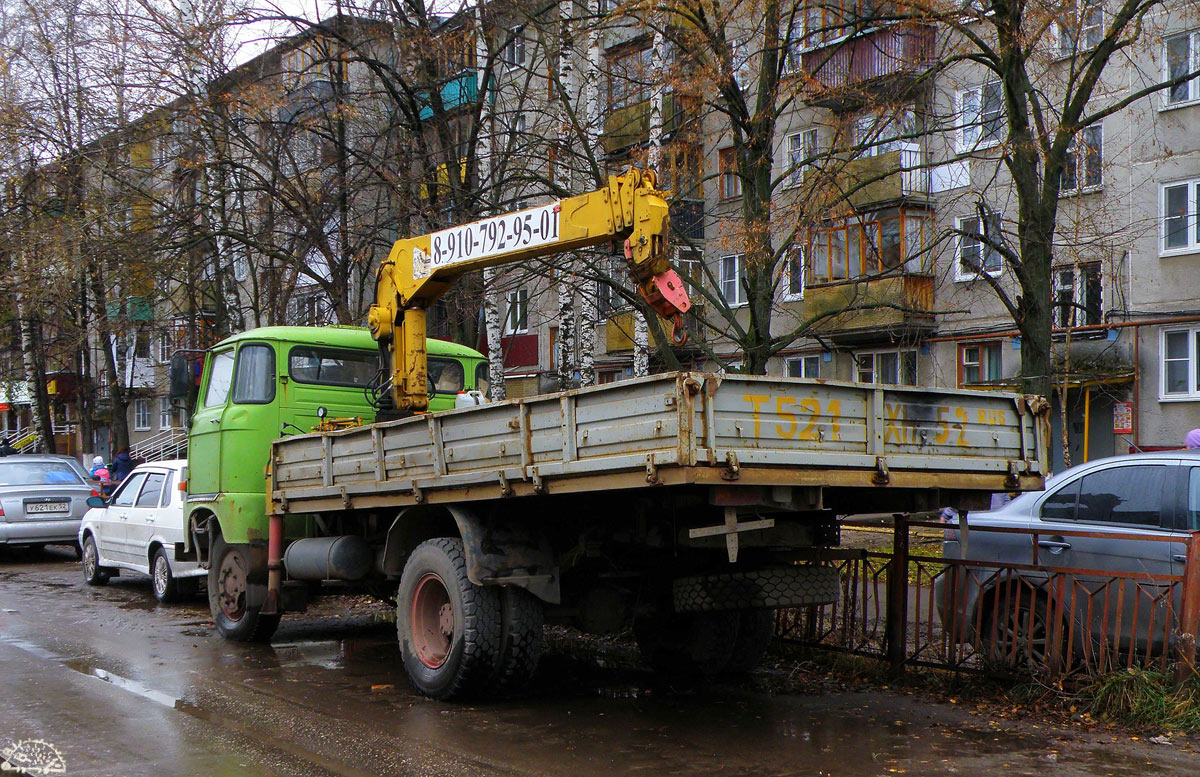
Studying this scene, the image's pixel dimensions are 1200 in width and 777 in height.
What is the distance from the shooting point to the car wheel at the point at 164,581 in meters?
13.9

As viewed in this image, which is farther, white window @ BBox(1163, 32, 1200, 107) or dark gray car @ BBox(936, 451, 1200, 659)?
white window @ BBox(1163, 32, 1200, 107)

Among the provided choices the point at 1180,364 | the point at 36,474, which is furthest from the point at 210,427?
the point at 1180,364

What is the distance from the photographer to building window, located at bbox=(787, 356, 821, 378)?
29.9 metres

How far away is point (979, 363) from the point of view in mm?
26594

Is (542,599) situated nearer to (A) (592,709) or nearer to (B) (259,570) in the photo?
(A) (592,709)

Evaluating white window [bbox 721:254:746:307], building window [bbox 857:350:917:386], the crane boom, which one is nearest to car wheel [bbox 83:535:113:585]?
the crane boom

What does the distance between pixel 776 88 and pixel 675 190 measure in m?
2.85

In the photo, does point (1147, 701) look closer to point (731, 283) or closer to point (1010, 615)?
point (1010, 615)

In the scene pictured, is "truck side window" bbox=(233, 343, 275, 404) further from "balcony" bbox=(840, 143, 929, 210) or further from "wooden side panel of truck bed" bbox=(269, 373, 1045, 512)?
"balcony" bbox=(840, 143, 929, 210)

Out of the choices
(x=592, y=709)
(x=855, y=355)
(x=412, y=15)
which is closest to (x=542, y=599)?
(x=592, y=709)

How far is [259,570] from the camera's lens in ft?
34.5

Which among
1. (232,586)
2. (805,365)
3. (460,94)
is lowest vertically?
(232,586)

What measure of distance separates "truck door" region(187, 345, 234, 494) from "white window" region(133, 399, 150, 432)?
154ft

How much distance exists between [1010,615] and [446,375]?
5626mm
